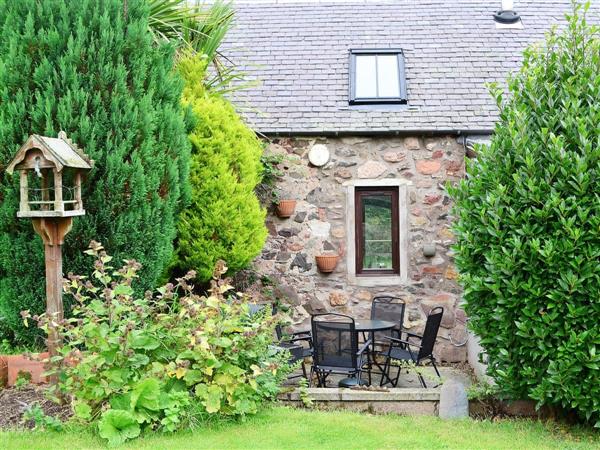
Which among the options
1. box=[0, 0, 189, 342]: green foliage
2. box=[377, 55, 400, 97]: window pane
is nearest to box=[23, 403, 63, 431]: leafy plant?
box=[0, 0, 189, 342]: green foliage

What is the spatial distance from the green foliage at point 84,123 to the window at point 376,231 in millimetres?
3602

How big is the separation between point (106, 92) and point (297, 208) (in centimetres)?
372

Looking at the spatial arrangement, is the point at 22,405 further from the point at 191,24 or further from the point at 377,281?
the point at 377,281

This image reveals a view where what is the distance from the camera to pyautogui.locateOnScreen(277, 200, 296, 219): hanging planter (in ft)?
30.1

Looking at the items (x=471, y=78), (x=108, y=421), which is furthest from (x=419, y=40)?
(x=108, y=421)

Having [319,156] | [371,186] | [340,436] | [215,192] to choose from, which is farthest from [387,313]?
[340,436]

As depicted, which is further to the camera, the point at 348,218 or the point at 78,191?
the point at 348,218

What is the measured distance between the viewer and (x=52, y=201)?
5.56 m

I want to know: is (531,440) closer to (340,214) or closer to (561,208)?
(561,208)

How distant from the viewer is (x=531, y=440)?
16.5 ft

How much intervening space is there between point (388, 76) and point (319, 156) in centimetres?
178

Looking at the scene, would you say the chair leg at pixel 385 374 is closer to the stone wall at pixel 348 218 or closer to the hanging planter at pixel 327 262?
the stone wall at pixel 348 218

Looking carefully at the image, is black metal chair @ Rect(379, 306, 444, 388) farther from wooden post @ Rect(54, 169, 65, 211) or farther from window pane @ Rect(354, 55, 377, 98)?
window pane @ Rect(354, 55, 377, 98)

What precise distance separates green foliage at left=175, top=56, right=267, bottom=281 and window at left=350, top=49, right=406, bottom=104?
7.95 feet
